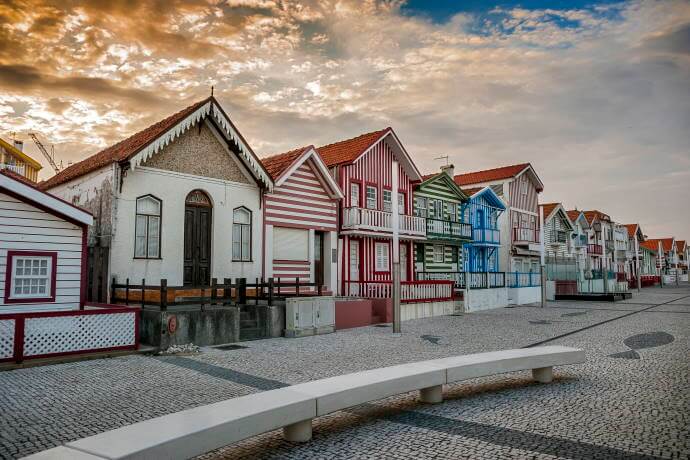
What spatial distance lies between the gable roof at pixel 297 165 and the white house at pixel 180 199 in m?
1.07

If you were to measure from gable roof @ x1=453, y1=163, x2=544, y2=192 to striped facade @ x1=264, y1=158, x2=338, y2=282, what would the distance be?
19.6 meters

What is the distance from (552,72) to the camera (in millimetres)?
16391

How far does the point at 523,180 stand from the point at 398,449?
35620 mm

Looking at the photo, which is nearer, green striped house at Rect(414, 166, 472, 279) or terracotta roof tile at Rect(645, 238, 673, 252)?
green striped house at Rect(414, 166, 472, 279)

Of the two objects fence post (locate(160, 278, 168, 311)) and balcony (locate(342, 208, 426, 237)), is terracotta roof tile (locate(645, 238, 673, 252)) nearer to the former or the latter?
balcony (locate(342, 208, 426, 237))

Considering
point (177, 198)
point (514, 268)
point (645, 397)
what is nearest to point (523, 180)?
point (514, 268)

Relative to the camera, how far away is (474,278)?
81.4 feet

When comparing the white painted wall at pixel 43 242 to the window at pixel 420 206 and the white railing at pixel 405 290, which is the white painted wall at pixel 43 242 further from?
the window at pixel 420 206

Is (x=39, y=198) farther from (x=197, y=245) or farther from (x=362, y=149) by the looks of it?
(x=362, y=149)

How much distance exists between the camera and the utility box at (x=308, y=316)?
46.0ft

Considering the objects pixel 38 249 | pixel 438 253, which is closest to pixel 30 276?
pixel 38 249

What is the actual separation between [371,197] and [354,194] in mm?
1120

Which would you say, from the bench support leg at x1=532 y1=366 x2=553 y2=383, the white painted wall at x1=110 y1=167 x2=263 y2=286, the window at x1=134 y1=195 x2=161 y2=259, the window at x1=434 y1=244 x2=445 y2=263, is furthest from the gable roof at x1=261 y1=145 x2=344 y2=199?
the bench support leg at x1=532 y1=366 x2=553 y2=383

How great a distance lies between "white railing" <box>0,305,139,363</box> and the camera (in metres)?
9.31
